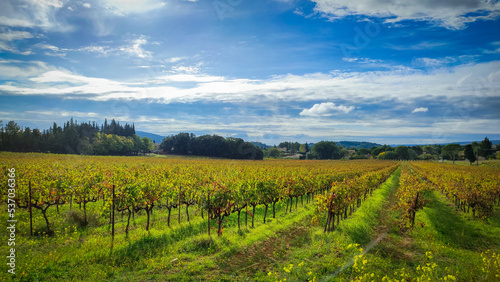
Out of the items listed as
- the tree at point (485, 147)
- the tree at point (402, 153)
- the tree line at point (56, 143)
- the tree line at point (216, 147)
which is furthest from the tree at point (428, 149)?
the tree line at point (56, 143)

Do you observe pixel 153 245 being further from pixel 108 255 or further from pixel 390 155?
pixel 390 155

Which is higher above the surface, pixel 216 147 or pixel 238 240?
pixel 216 147

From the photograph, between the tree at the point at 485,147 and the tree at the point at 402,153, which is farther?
Result: the tree at the point at 402,153

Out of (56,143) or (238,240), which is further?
(56,143)

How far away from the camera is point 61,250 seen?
9.49m

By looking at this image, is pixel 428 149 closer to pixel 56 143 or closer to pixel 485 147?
pixel 485 147

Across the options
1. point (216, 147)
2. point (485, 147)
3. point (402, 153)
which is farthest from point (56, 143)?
point (485, 147)

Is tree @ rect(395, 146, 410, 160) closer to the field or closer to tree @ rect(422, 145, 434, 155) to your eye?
tree @ rect(422, 145, 434, 155)

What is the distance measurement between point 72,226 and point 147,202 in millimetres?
3976

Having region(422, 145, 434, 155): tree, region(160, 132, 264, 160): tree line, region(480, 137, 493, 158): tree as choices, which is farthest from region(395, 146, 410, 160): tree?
region(160, 132, 264, 160): tree line

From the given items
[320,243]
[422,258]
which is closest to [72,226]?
[320,243]

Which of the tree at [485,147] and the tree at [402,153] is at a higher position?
the tree at [485,147]

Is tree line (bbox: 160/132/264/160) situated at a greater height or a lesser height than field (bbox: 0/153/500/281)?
greater

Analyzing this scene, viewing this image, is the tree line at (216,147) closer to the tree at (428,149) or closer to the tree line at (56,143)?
the tree line at (56,143)
